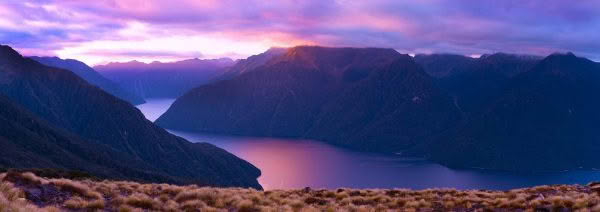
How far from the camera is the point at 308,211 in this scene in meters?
25.0

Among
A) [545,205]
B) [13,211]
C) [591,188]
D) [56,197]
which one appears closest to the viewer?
[13,211]

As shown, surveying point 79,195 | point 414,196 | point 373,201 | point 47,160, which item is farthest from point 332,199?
point 47,160

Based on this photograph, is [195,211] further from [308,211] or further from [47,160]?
[47,160]

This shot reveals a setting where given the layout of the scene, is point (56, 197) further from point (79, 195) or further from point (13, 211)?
point (13, 211)

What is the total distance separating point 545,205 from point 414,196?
7.90 m

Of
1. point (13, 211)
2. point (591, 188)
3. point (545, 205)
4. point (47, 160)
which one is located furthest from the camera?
point (47, 160)

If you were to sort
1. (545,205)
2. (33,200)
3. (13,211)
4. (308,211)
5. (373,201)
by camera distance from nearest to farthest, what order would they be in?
(13,211), (33,200), (308,211), (545,205), (373,201)

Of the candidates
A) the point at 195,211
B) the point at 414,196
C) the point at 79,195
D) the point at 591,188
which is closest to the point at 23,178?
the point at 79,195

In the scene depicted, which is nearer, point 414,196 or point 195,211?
point 195,211

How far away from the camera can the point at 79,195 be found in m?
24.9

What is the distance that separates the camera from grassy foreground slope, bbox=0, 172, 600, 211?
23.2 m

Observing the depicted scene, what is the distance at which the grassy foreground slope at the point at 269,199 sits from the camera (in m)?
23.2

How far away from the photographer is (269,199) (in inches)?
1172

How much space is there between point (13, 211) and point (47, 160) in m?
188
